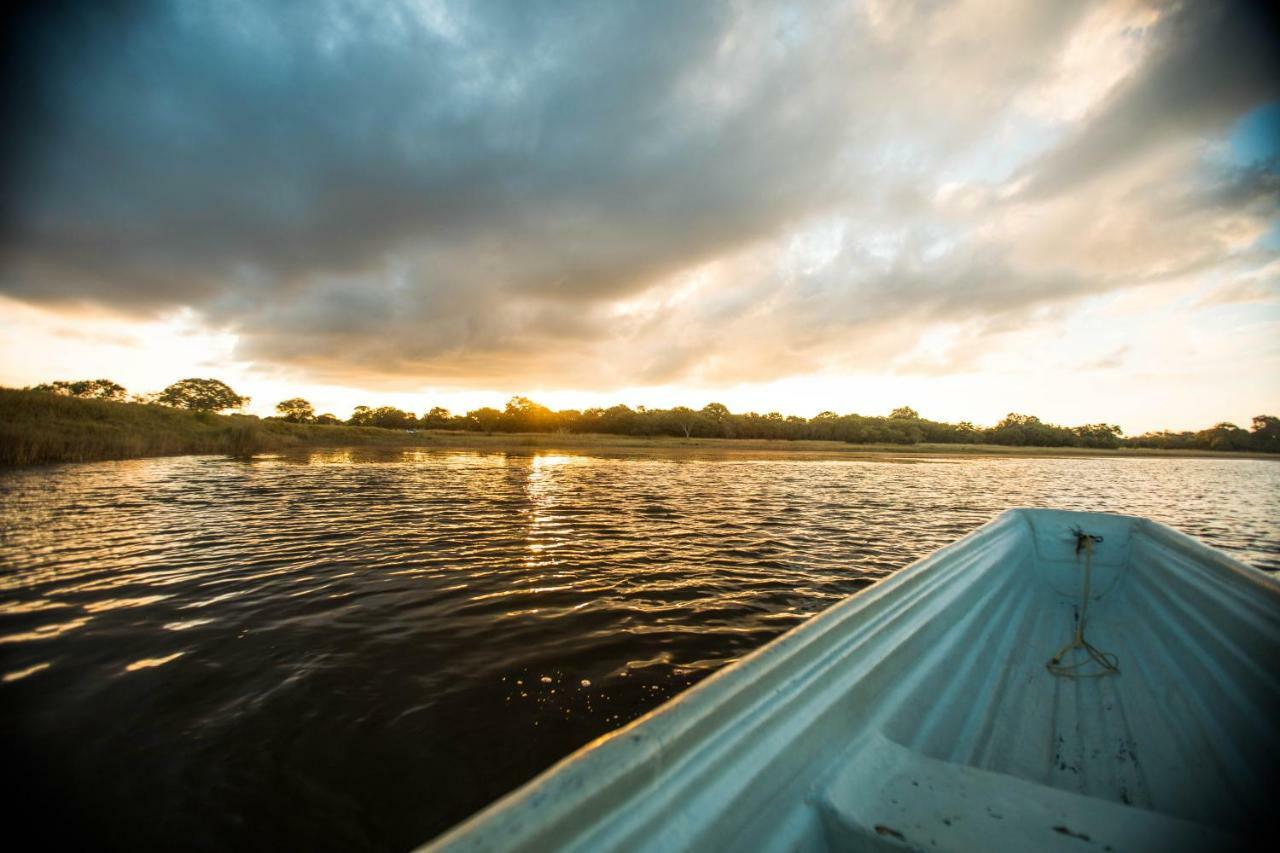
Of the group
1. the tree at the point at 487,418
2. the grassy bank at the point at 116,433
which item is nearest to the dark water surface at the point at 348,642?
the grassy bank at the point at 116,433

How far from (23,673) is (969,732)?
7.96 meters

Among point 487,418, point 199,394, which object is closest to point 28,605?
point 487,418

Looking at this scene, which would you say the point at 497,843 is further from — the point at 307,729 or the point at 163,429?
the point at 163,429

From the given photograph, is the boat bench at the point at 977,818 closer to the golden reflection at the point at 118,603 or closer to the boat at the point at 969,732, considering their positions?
the boat at the point at 969,732

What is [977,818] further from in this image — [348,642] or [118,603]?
[118,603]

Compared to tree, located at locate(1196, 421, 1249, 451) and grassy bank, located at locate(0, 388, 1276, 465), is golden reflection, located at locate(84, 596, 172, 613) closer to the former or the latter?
grassy bank, located at locate(0, 388, 1276, 465)

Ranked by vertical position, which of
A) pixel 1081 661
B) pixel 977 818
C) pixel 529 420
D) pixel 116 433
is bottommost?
pixel 1081 661

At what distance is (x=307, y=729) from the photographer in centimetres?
374

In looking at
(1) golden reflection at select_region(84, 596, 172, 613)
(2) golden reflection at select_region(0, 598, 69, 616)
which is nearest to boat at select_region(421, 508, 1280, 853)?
(1) golden reflection at select_region(84, 596, 172, 613)

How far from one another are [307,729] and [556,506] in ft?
36.8

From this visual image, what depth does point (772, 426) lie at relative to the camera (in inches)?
4183

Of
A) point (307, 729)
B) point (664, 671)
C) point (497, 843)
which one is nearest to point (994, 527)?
point (664, 671)

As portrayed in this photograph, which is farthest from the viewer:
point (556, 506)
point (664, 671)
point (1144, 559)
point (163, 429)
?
point (163, 429)

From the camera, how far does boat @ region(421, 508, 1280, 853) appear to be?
1.58 m
